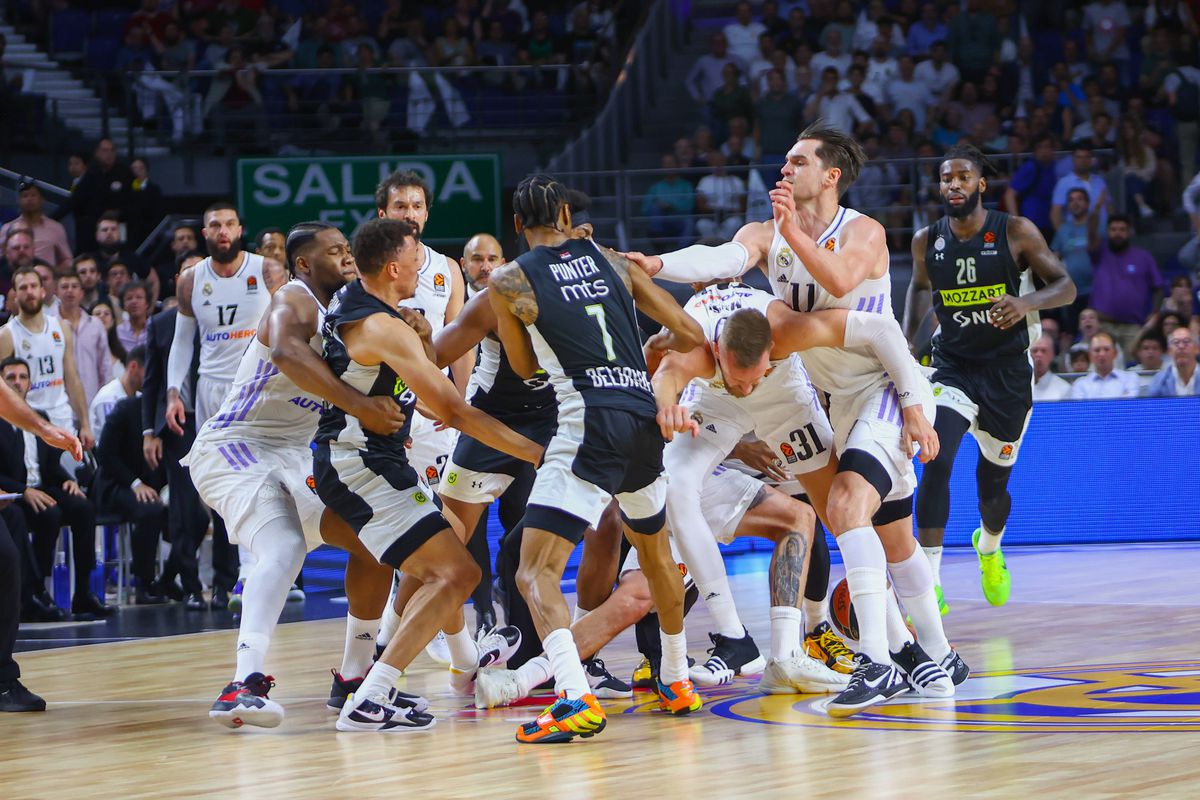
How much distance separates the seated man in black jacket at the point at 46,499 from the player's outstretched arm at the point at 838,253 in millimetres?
5761

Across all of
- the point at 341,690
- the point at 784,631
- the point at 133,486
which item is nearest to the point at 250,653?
the point at 341,690

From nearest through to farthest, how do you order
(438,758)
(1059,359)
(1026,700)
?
(438,758)
(1026,700)
(1059,359)

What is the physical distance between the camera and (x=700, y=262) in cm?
637

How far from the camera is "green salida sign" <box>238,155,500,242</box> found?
1386 centimetres

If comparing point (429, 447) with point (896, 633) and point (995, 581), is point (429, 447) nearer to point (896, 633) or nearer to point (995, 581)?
point (896, 633)

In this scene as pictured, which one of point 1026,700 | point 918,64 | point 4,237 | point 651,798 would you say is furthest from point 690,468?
point 918,64

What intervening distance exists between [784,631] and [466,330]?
1639mm

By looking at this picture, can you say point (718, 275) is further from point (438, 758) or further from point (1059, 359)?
point (1059, 359)

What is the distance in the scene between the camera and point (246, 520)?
646cm

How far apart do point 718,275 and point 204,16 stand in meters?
13.8

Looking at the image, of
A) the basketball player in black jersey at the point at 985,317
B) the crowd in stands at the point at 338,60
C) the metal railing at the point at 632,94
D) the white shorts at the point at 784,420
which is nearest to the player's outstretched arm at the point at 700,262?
the white shorts at the point at 784,420

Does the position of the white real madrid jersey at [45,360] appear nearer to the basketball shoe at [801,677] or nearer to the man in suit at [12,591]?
the man in suit at [12,591]

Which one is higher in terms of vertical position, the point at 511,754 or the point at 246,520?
the point at 246,520

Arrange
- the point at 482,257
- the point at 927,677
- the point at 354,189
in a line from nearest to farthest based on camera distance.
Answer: the point at 927,677 < the point at 482,257 < the point at 354,189
